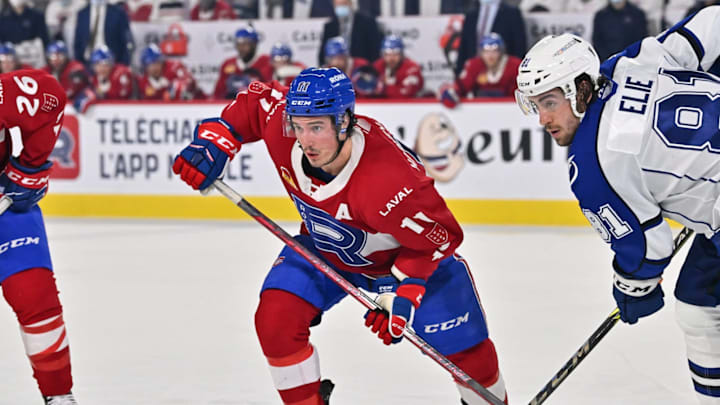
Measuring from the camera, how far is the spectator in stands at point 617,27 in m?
8.05

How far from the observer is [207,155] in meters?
3.04

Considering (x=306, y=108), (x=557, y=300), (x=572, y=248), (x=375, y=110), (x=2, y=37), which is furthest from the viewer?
(x=2, y=37)

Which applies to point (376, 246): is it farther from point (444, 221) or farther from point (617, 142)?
point (617, 142)

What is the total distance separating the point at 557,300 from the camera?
16.5 feet

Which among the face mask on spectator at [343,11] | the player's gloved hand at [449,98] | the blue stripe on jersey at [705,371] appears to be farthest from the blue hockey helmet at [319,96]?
the face mask on spectator at [343,11]

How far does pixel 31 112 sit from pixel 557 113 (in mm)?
1527

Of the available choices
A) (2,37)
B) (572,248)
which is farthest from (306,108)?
(2,37)

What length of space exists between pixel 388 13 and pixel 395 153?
6.86 m

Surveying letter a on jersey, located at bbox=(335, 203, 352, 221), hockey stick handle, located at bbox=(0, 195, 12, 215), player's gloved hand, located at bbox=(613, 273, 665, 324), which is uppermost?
letter a on jersey, located at bbox=(335, 203, 352, 221)

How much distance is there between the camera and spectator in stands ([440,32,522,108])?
801 centimetres

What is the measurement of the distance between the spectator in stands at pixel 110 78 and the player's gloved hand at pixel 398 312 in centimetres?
692

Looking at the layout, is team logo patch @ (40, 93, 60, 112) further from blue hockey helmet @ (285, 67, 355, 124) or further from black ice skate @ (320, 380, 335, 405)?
black ice skate @ (320, 380, 335, 405)

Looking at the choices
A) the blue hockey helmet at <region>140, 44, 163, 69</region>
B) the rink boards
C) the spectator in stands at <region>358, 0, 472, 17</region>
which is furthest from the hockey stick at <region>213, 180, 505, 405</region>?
Result: the blue hockey helmet at <region>140, 44, 163, 69</region>

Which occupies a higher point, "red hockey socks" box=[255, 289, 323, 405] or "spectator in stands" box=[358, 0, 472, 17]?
"spectator in stands" box=[358, 0, 472, 17]
